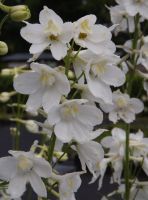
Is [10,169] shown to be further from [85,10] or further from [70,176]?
[85,10]

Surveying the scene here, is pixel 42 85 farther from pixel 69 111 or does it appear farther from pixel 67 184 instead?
pixel 67 184

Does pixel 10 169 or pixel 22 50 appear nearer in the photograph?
pixel 10 169

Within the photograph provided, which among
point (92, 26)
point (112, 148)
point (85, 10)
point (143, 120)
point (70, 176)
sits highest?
point (92, 26)

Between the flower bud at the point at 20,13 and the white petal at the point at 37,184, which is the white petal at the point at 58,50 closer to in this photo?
the flower bud at the point at 20,13

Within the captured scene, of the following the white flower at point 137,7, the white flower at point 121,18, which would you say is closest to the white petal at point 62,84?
the white flower at point 137,7

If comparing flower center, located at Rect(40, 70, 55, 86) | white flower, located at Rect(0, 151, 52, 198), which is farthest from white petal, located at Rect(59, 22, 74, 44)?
white flower, located at Rect(0, 151, 52, 198)

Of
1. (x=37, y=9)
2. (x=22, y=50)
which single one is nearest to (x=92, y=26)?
(x=37, y=9)
